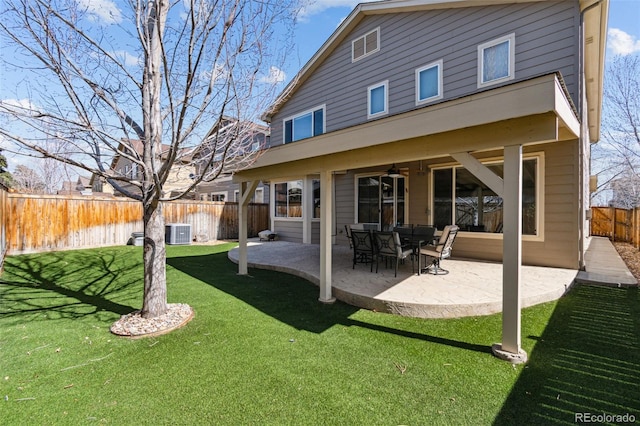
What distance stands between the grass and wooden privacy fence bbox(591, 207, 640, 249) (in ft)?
27.8

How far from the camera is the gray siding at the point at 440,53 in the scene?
19.6 feet

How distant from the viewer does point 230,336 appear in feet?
12.2

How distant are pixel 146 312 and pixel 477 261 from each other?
692 cm

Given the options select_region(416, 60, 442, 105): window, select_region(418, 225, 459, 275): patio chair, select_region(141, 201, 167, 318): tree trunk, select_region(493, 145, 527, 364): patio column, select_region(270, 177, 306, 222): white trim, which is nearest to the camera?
select_region(493, 145, 527, 364): patio column

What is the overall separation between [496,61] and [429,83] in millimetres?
1584

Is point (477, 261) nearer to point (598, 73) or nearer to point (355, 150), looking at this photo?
point (355, 150)

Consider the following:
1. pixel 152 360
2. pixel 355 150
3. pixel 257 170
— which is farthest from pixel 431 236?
pixel 152 360

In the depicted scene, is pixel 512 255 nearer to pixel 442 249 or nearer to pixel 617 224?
pixel 442 249

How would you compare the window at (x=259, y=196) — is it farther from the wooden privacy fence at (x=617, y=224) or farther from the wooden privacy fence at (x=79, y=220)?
the wooden privacy fence at (x=617, y=224)

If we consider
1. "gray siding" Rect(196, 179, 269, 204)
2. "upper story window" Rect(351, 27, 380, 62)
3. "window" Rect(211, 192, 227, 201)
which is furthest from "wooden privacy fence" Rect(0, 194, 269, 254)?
"upper story window" Rect(351, 27, 380, 62)

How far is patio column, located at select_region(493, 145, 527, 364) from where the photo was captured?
3.00 m

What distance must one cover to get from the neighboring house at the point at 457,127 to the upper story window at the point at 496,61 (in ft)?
0.08

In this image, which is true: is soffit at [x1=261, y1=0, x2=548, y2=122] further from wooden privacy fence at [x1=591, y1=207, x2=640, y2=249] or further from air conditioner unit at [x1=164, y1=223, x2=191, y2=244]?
wooden privacy fence at [x1=591, y1=207, x2=640, y2=249]

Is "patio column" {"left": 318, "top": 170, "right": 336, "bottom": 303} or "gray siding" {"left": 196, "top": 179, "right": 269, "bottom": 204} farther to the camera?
"gray siding" {"left": 196, "top": 179, "right": 269, "bottom": 204}
